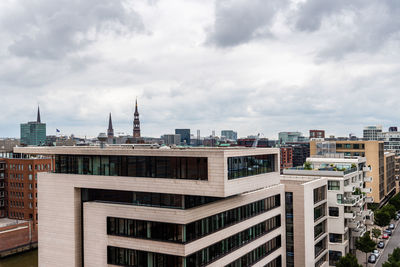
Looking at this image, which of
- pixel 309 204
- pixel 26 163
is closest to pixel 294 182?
pixel 309 204

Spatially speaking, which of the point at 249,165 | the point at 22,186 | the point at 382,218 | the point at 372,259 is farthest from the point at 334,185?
the point at 22,186

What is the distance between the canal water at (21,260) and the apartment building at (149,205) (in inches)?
1951

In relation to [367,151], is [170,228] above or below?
below

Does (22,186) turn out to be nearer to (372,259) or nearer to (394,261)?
(372,259)

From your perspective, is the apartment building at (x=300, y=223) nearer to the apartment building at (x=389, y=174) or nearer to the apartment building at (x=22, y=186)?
the apartment building at (x=22, y=186)

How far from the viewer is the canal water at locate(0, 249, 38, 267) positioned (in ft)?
289

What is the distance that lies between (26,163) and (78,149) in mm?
76410

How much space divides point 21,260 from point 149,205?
220 ft

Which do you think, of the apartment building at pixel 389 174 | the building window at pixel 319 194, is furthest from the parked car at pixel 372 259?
the apartment building at pixel 389 174

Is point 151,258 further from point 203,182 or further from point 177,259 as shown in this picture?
point 203,182

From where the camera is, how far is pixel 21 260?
91562 mm

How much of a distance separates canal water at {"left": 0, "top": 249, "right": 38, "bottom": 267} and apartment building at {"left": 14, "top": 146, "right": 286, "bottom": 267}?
4955 centimetres

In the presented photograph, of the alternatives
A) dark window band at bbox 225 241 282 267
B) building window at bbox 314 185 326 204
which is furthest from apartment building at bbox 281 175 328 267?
dark window band at bbox 225 241 282 267

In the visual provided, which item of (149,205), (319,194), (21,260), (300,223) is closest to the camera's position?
(149,205)
